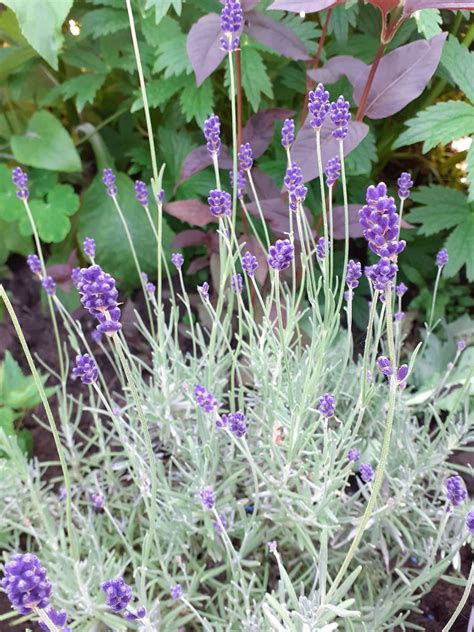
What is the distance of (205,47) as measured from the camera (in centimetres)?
116

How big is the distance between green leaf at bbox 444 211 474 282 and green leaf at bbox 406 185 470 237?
0.03m

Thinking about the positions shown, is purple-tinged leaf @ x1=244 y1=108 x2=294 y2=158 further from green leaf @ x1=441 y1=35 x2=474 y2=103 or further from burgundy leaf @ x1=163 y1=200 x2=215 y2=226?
green leaf @ x1=441 y1=35 x2=474 y2=103

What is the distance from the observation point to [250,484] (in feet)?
3.97

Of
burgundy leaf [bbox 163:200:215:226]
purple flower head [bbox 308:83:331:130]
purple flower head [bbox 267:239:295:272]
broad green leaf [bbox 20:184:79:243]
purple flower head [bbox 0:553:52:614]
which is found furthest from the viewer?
broad green leaf [bbox 20:184:79:243]

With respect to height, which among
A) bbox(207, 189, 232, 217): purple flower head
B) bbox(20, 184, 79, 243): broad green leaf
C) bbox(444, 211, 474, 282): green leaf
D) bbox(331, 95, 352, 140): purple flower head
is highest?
bbox(331, 95, 352, 140): purple flower head

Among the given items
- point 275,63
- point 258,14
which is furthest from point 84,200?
point 258,14

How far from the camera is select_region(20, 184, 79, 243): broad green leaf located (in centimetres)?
175

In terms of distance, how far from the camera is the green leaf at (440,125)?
1.35 m

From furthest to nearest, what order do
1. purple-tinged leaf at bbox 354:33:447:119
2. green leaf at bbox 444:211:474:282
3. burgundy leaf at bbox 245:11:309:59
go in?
green leaf at bbox 444:211:474:282
burgundy leaf at bbox 245:11:309:59
purple-tinged leaf at bbox 354:33:447:119

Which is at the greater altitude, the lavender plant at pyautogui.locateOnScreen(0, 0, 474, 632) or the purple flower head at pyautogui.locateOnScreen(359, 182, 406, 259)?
the purple flower head at pyautogui.locateOnScreen(359, 182, 406, 259)

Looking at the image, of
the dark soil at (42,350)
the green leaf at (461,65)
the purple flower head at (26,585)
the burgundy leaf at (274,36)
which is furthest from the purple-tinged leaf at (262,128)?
the purple flower head at (26,585)

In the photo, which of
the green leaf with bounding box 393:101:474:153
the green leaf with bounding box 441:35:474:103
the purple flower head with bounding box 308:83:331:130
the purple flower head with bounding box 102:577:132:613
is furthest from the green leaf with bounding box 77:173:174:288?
the purple flower head with bounding box 102:577:132:613

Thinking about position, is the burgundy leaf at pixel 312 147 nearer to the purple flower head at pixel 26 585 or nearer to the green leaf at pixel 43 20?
the green leaf at pixel 43 20

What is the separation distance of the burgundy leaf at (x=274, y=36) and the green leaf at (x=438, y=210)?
526 millimetres
